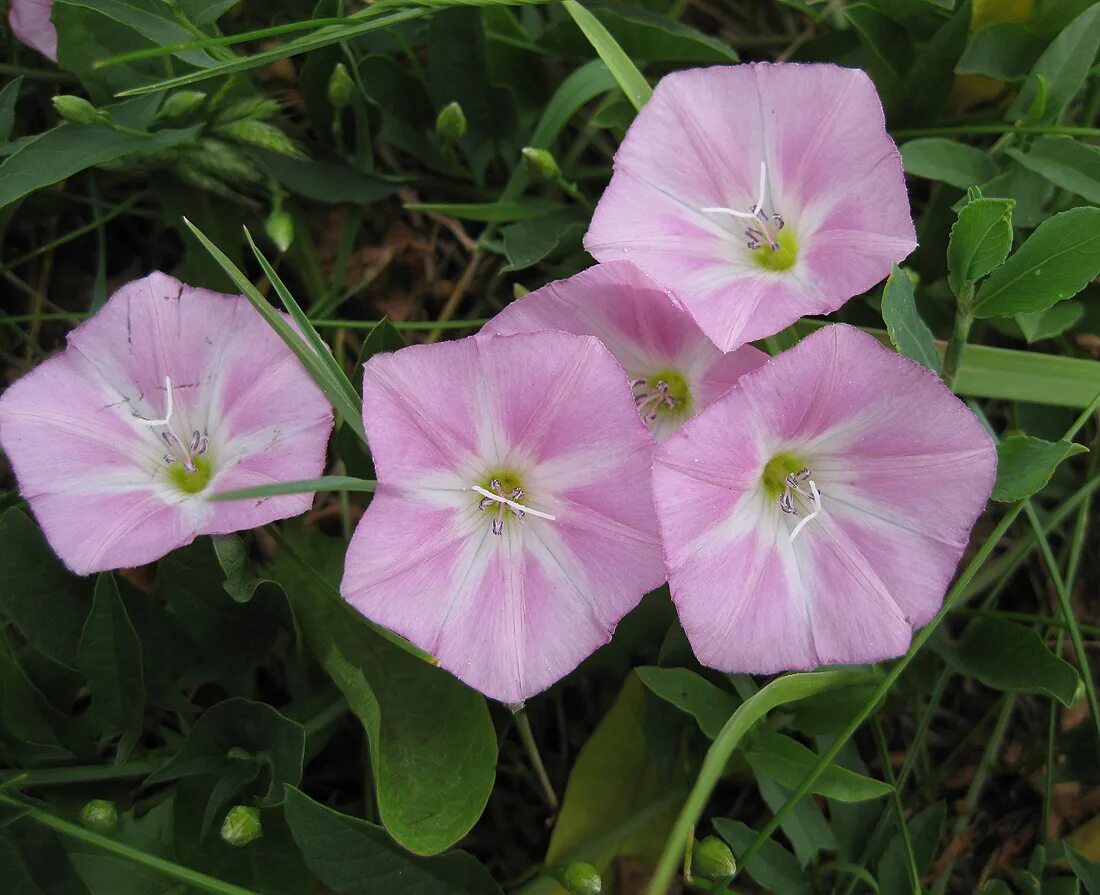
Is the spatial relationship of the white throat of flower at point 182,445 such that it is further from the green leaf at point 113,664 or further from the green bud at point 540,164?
the green bud at point 540,164

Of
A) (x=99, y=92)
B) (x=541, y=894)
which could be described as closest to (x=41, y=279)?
(x=99, y=92)

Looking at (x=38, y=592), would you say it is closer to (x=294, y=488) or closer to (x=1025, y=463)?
(x=294, y=488)

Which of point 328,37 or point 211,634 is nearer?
point 328,37

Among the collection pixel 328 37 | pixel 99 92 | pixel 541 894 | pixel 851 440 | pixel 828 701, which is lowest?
pixel 541 894

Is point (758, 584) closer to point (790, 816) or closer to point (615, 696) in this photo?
point (790, 816)

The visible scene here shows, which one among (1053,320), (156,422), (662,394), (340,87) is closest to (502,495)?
(662,394)

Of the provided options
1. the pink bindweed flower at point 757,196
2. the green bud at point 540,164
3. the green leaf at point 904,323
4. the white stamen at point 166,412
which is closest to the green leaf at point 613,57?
the pink bindweed flower at point 757,196

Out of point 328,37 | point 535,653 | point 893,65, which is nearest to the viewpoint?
point 535,653

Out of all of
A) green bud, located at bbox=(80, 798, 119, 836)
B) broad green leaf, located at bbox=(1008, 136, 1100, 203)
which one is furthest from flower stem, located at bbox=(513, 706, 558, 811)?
broad green leaf, located at bbox=(1008, 136, 1100, 203)

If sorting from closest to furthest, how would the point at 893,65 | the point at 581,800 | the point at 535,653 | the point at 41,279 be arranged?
the point at 535,653 < the point at 581,800 < the point at 893,65 < the point at 41,279
